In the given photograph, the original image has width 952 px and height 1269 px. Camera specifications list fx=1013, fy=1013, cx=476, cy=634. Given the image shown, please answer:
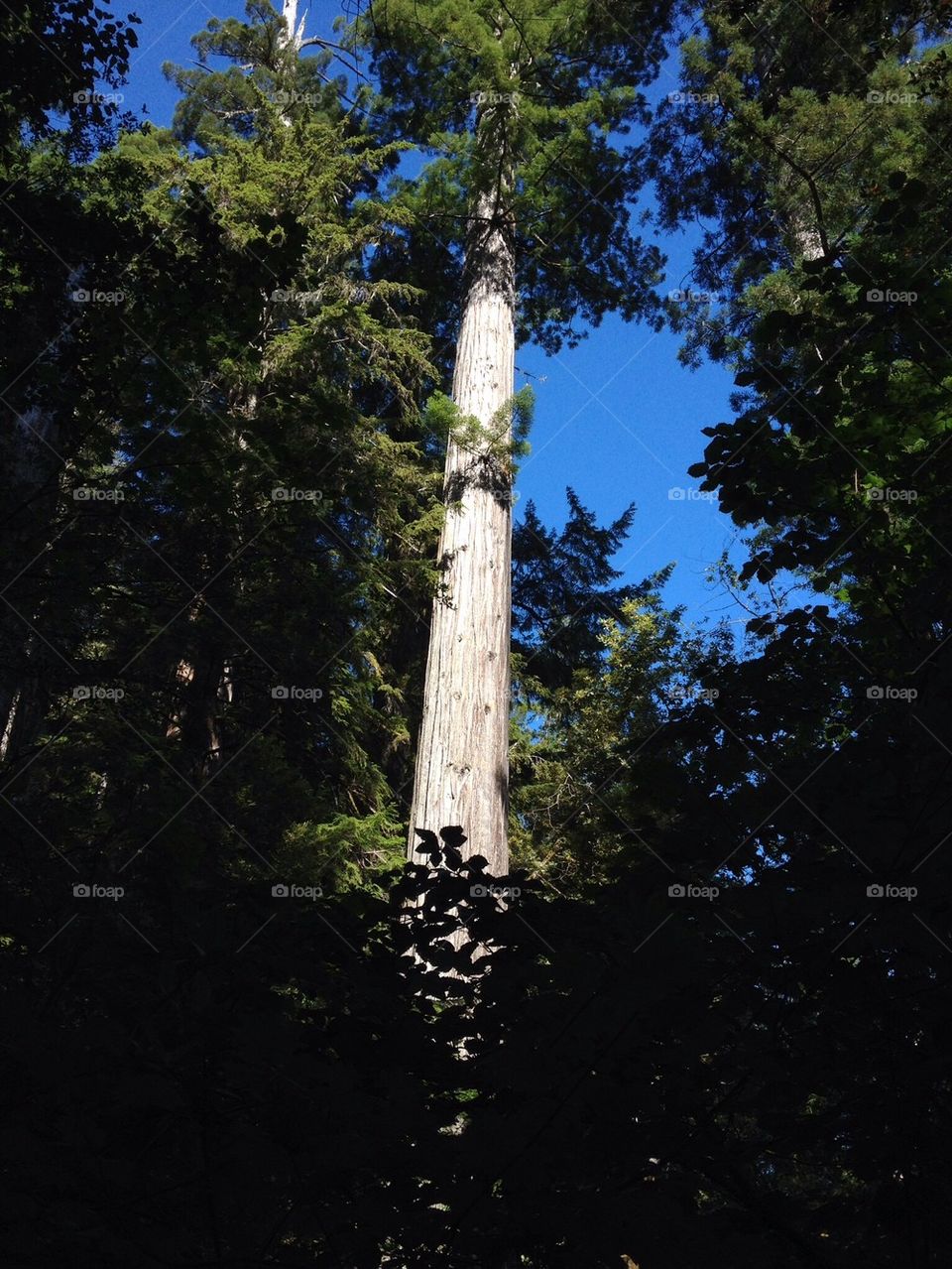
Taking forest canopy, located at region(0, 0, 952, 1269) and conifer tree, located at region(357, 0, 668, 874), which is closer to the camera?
forest canopy, located at region(0, 0, 952, 1269)

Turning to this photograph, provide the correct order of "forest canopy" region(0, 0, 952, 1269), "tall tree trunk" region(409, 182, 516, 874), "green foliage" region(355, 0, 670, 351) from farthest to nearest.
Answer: "green foliage" region(355, 0, 670, 351)
"tall tree trunk" region(409, 182, 516, 874)
"forest canopy" region(0, 0, 952, 1269)

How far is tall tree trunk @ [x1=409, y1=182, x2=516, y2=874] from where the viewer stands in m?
6.61

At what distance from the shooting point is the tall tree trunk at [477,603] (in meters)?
6.61

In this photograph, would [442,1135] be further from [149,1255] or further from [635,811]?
[635,811]

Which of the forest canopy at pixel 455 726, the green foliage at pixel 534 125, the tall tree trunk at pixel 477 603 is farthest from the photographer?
the green foliage at pixel 534 125

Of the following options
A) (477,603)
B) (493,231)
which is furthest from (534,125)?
(477,603)

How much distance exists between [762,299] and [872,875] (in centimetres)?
873

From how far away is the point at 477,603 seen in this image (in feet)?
25.6

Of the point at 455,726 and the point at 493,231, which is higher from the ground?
the point at 493,231

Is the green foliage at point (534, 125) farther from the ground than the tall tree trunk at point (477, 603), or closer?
farther from the ground

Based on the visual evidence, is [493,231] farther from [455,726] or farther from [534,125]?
[455,726]

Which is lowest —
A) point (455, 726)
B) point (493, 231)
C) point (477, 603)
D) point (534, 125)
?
point (455, 726)

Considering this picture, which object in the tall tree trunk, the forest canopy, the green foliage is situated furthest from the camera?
the green foliage

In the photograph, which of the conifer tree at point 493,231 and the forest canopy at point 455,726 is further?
the conifer tree at point 493,231
